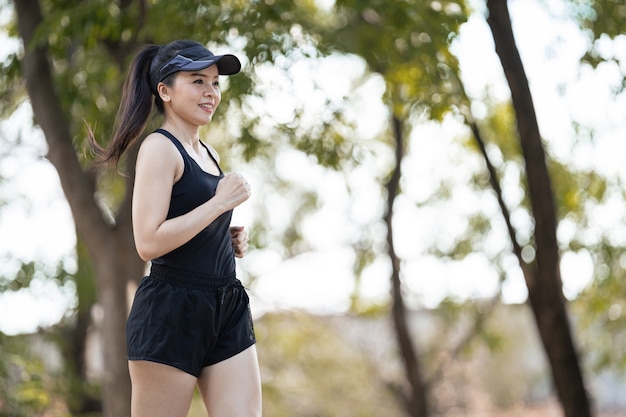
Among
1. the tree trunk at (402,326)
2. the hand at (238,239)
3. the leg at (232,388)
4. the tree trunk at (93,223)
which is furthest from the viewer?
the tree trunk at (402,326)

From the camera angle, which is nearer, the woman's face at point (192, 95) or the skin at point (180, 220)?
the skin at point (180, 220)

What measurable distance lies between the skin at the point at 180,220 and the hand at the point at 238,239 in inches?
8.9

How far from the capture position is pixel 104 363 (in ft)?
23.9

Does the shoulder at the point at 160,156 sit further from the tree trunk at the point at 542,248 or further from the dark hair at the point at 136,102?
the tree trunk at the point at 542,248

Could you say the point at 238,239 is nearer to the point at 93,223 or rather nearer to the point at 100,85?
the point at 93,223

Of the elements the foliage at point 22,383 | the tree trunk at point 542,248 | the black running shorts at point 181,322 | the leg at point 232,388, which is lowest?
the foliage at point 22,383

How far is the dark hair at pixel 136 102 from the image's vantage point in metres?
3.03

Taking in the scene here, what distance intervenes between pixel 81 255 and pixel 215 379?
814cm

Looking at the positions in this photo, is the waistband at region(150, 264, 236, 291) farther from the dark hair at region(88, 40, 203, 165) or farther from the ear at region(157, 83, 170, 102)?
the ear at region(157, 83, 170, 102)

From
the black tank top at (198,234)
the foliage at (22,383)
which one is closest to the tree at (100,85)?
the foliage at (22,383)

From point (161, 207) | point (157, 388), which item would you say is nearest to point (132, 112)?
point (161, 207)

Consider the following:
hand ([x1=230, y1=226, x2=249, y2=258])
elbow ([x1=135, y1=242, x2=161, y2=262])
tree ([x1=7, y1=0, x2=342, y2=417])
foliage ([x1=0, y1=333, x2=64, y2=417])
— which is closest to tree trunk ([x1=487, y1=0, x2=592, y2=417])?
tree ([x1=7, y1=0, x2=342, y2=417])

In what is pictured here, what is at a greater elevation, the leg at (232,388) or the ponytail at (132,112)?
the ponytail at (132,112)

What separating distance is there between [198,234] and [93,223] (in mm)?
4381
